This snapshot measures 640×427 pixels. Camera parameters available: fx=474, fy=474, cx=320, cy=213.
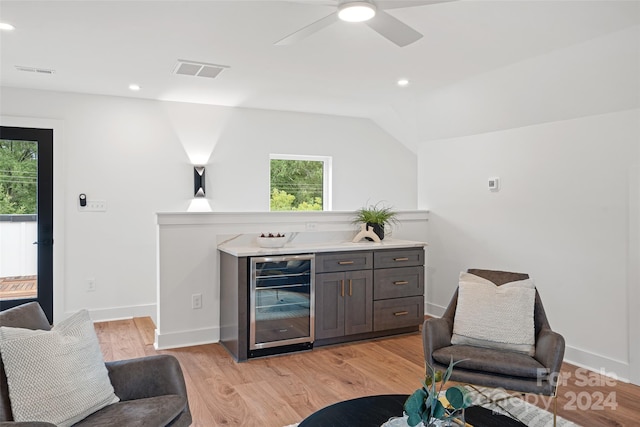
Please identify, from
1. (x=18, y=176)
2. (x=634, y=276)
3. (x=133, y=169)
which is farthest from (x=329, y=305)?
(x=18, y=176)

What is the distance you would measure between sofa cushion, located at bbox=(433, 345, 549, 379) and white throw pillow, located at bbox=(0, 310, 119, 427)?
1797mm

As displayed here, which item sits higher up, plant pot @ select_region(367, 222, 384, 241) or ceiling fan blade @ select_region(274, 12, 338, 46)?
ceiling fan blade @ select_region(274, 12, 338, 46)

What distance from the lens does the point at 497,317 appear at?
2.90m

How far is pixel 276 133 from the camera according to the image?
6.08 m

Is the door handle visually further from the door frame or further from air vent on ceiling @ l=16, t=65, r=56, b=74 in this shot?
air vent on ceiling @ l=16, t=65, r=56, b=74

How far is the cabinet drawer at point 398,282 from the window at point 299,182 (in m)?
2.15

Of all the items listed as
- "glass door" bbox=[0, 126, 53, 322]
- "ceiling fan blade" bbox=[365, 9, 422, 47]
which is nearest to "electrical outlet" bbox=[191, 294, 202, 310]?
"glass door" bbox=[0, 126, 53, 322]

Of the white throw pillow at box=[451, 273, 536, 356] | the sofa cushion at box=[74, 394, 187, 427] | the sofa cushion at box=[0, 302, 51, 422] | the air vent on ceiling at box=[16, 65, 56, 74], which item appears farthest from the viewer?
the air vent on ceiling at box=[16, 65, 56, 74]

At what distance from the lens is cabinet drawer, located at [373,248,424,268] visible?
14.4 ft

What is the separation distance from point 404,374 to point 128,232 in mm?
3395

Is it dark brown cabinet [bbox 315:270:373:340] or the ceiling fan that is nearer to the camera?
the ceiling fan

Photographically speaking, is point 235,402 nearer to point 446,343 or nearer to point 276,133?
point 446,343

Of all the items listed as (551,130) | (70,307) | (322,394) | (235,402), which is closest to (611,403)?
(322,394)

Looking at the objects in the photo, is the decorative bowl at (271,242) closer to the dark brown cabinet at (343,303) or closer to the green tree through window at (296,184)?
the dark brown cabinet at (343,303)
